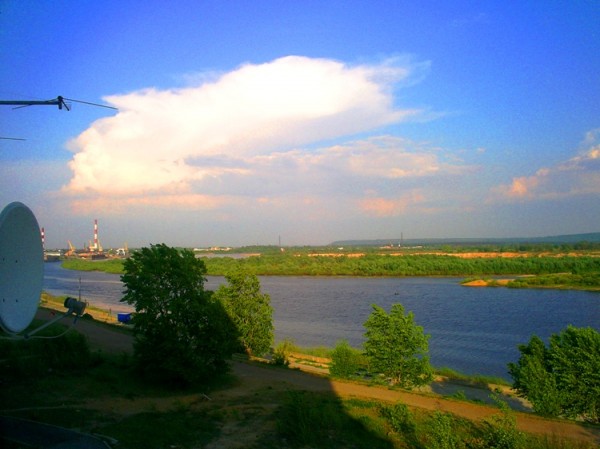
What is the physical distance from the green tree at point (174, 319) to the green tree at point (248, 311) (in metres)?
5.27

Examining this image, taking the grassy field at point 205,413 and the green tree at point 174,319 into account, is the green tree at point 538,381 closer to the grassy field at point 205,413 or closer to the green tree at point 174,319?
the grassy field at point 205,413

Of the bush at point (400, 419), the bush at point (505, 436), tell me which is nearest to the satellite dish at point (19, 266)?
the bush at point (400, 419)

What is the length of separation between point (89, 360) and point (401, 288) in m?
33.4

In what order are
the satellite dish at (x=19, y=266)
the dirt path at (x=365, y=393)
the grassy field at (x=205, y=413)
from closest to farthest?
1. the satellite dish at (x=19, y=266)
2. the grassy field at (x=205, y=413)
3. the dirt path at (x=365, y=393)

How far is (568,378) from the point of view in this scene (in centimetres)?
1054

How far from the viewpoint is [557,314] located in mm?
26234

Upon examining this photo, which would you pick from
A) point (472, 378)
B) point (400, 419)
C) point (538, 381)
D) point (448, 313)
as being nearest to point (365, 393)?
point (400, 419)

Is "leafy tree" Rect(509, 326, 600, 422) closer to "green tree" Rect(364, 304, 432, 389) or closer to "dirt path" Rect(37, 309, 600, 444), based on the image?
"dirt path" Rect(37, 309, 600, 444)

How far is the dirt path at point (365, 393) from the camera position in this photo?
26.1 ft

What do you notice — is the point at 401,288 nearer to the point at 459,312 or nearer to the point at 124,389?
the point at 459,312

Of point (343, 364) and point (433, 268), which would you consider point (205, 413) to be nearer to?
point (343, 364)

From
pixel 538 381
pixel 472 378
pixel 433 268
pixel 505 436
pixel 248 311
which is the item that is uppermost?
pixel 248 311

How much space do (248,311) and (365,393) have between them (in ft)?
19.5

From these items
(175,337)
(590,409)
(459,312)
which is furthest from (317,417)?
(459,312)
